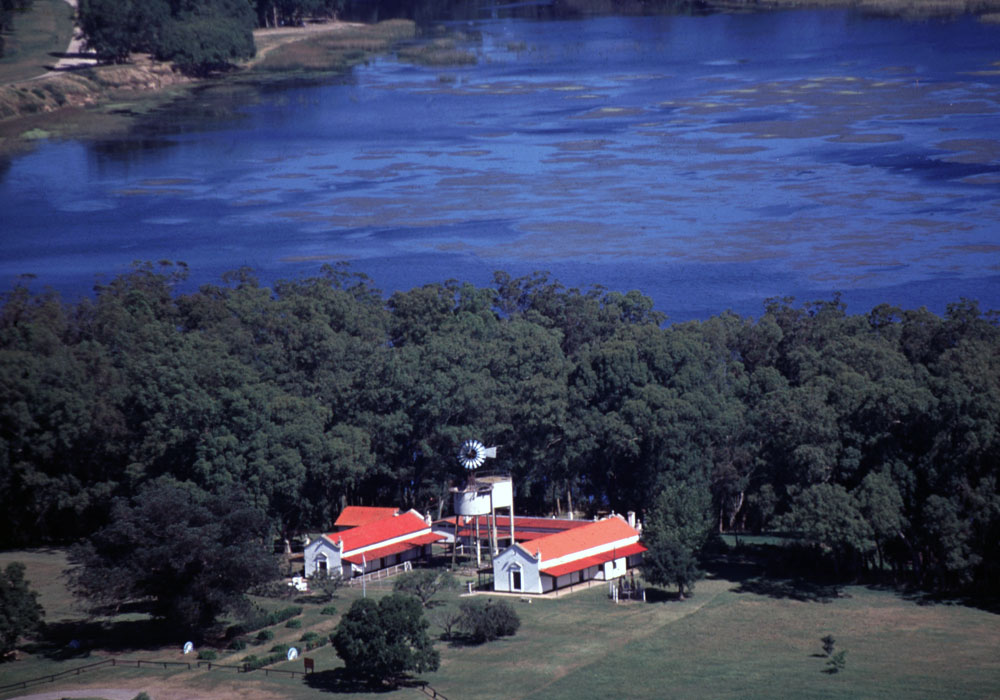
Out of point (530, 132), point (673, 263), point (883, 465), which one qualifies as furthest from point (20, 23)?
point (883, 465)

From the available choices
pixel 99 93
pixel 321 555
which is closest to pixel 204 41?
pixel 99 93

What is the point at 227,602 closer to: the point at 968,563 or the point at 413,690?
the point at 413,690

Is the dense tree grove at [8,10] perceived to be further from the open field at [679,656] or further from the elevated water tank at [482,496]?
the open field at [679,656]

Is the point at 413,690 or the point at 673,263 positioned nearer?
the point at 413,690

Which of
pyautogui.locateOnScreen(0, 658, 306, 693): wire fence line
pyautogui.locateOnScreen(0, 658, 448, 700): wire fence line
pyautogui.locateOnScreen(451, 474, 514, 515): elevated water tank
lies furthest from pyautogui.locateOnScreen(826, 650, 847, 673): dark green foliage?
pyautogui.locateOnScreen(451, 474, 514, 515): elevated water tank

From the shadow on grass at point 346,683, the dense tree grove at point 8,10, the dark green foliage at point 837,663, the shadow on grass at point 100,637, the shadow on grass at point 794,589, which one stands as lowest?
the shadow on grass at point 794,589

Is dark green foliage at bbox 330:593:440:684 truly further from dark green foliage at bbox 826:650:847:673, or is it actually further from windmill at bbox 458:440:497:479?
A: windmill at bbox 458:440:497:479

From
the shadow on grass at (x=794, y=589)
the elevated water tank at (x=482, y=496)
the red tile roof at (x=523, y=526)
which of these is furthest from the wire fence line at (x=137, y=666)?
the shadow on grass at (x=794, y=589)
